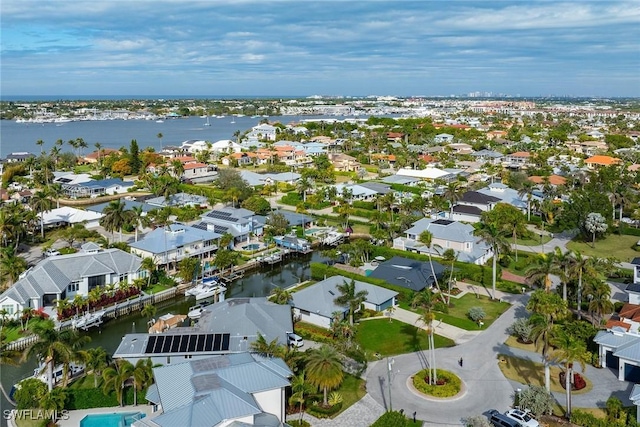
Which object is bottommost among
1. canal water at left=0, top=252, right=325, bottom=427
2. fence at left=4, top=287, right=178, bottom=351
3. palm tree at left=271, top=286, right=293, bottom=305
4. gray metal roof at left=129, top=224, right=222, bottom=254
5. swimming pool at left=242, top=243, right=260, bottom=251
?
canal water at left=0, top=252, right=325, bottom=427

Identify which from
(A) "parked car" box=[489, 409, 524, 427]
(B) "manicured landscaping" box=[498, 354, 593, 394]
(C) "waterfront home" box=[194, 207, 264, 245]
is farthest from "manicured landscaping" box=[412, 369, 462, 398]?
(C) "waterfront home" box=[194, 207, 264, 245]

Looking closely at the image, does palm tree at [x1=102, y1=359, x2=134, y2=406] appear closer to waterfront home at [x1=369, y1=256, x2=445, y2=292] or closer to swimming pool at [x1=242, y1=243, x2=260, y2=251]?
waterfront home at [x1=369, y1=256, x2=445, y2=292]

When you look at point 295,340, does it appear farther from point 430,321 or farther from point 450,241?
point 450,241

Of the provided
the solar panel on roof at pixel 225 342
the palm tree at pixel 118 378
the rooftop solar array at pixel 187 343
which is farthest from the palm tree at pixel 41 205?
the palm tree at pixel 118 378

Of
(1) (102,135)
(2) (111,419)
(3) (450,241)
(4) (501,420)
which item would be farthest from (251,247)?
(1) (102,135)

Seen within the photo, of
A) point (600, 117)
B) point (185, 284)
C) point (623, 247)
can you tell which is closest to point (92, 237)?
point (185, 284)

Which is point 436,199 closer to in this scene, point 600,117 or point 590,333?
point 590,333

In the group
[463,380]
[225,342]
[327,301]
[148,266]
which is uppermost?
[148,266]
